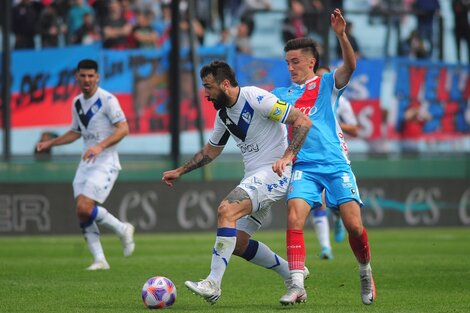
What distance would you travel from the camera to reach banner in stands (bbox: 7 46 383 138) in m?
22.9

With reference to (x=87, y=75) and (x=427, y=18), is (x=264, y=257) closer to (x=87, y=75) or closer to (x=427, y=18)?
(x=87, y=75)

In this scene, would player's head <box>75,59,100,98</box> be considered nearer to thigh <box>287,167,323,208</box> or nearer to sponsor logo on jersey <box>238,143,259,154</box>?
sponsor logo on jersey <box>238,143,259,154</box>

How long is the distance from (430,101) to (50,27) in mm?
9038

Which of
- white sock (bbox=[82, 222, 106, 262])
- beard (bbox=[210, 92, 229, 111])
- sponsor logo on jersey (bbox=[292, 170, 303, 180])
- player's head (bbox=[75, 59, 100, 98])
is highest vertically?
beard (bbox=[210, 92, 229, 111])

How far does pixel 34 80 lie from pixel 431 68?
9.40 metres

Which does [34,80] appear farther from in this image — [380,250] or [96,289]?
[96,289]

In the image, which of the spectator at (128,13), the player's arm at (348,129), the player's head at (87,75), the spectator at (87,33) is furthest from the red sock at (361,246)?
the spectator at (128,13)

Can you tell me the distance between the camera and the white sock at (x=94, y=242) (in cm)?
1370

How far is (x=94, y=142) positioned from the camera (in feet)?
46.9

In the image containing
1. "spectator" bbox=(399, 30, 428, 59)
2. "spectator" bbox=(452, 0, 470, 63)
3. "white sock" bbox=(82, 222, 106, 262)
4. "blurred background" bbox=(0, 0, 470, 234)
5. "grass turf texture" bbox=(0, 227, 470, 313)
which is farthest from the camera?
"spectator" bbox=(452, 0, 470, 63)

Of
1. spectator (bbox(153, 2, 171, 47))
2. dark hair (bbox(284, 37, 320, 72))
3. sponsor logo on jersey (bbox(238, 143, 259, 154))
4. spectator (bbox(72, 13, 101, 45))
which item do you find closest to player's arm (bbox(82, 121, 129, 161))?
sponsor logo on jersey (bbox(238, 143, 259, 154))

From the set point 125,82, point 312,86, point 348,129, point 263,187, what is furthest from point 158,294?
point 125,82

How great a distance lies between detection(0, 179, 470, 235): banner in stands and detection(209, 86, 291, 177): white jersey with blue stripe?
12.3 m

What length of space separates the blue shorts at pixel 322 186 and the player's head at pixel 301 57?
2.87ft
